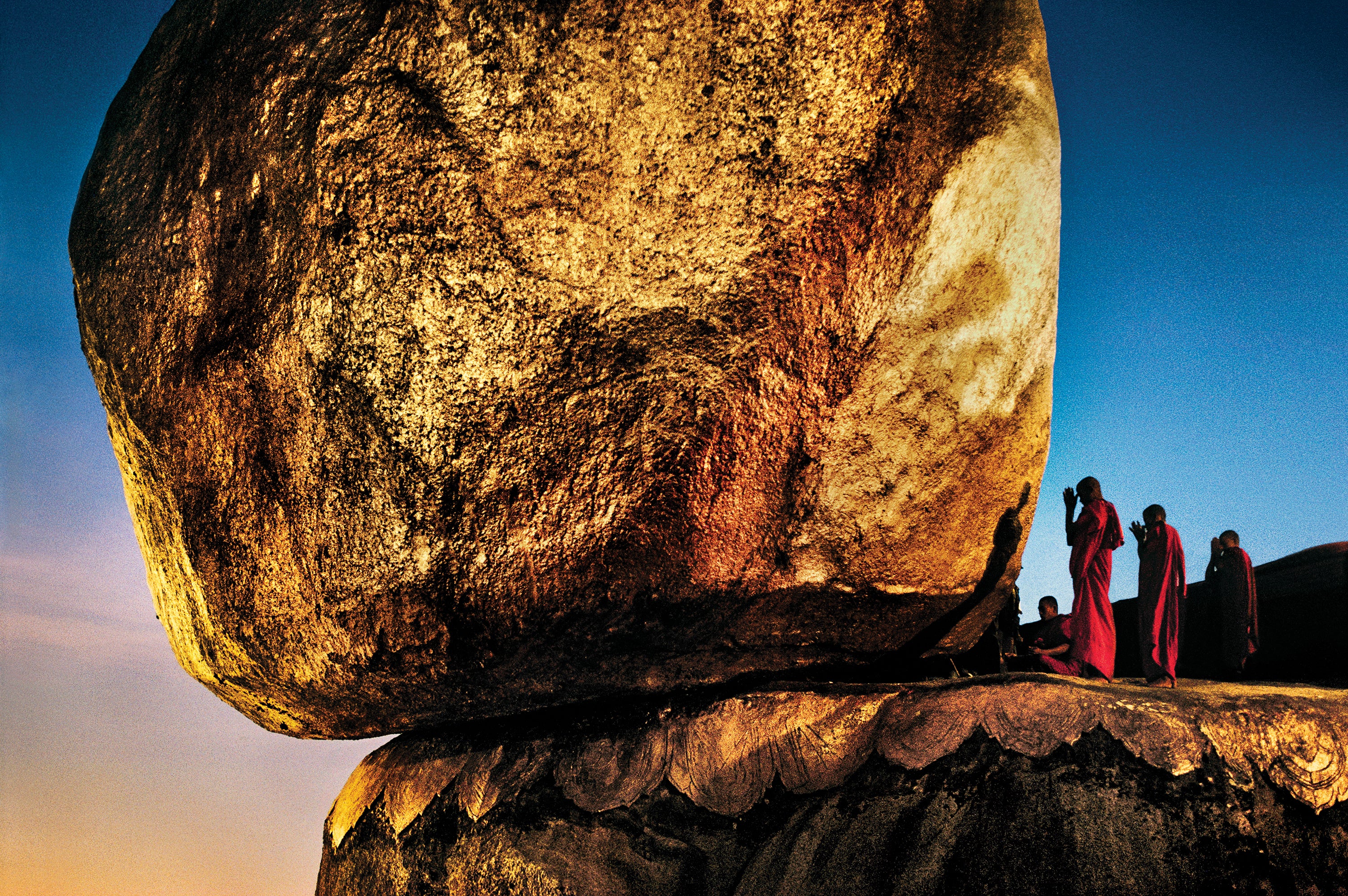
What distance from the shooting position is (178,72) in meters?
2.27

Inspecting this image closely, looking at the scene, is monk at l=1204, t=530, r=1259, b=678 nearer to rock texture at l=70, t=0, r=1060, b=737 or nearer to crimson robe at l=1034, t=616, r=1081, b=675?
crimson robe at l=1034, t=616, r=1081, b=675

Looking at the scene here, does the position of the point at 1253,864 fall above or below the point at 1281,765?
below

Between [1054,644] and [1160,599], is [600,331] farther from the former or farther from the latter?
[1054,644]

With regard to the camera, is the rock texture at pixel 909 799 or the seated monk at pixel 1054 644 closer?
the rock texture at pixel 909 799

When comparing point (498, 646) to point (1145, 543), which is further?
point (1145, 543)

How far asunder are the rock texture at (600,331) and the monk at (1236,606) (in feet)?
6.59

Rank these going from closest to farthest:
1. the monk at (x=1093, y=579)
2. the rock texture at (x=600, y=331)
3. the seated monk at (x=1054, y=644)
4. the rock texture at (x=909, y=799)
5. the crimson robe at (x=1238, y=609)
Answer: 1. the rock texture at (x=909, y=799)
2. the rock texture at (x=600, y=331)
3. the monk at (x=1093, y=579)
4. the seated monk at (x=1054, y=644)
5. the crimson robe at (x=1238, y=609)

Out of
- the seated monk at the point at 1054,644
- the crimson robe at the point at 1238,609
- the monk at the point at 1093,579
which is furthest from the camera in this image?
the crimson robe at the point at 1238,609

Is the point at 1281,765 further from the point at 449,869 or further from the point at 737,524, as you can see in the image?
the point at 449,869

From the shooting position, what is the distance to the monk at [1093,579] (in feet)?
8.98

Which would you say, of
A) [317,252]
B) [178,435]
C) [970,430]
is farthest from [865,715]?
[178,435]

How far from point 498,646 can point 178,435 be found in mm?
1010

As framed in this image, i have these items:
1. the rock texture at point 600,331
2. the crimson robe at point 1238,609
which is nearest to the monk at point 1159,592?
the crimson robe at point 1238,609

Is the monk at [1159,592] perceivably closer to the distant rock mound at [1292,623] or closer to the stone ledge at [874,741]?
the distant rock mound at [1292,623]
